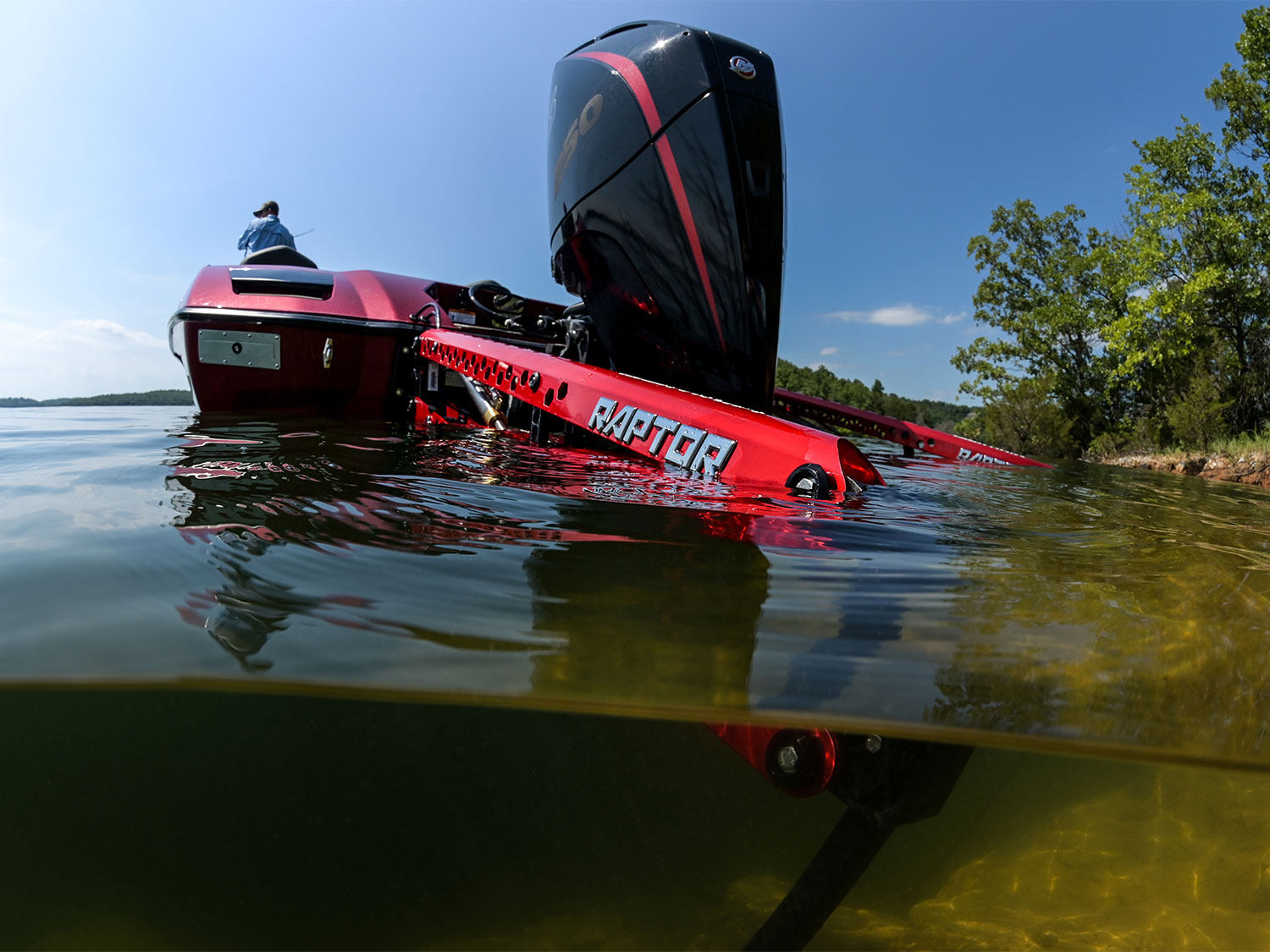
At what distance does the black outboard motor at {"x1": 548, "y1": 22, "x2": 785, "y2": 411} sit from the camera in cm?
234

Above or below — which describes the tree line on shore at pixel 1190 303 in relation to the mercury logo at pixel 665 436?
above

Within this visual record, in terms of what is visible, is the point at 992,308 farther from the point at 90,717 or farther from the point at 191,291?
the point at 90,717

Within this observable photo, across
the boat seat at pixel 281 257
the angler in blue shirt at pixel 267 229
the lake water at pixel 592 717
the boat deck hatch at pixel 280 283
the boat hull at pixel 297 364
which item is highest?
the angler in blue shirt at pixel 267 229

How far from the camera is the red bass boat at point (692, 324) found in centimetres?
108

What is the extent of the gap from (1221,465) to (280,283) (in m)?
11.0

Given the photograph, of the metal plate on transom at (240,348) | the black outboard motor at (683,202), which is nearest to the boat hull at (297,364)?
the metal plate on transom at (240,348)

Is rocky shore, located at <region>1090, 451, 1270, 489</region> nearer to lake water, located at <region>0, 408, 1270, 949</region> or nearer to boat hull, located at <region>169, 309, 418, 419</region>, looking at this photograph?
lake water, located at <region>0, 408, 1270, 949</region>

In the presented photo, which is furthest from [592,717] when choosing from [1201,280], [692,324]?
[1201,280]

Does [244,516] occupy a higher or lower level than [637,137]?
lower

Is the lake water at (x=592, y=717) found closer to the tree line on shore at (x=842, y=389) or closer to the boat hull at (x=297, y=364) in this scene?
the boat hull at (x=297, y=364)

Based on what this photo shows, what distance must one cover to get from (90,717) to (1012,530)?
2.21 metres

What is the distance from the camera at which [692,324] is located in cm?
252

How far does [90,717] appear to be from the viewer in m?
1.39

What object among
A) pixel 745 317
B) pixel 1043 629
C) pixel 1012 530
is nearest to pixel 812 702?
pixel 1043 629
